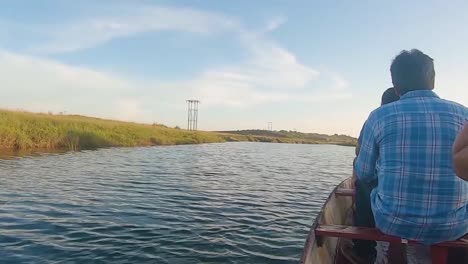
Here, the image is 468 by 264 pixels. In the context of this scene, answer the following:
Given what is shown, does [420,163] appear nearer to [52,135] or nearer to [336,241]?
[336,241]

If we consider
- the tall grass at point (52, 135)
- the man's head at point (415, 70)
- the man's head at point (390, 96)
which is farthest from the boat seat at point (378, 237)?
the tall grass at point (52, 135)

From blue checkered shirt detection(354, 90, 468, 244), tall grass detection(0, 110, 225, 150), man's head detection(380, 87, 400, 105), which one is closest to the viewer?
blue checkered shirt detection(354, 90, 468, 244)

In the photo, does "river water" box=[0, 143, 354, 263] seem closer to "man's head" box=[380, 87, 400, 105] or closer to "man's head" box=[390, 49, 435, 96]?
"man's head" box=[380, 87, 400, 105]

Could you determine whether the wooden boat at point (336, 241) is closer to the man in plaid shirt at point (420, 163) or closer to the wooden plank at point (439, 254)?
the wooden plank at point (439, 254)

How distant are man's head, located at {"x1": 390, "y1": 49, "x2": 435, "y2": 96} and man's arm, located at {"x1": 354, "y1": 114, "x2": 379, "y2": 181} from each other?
520 millimetres

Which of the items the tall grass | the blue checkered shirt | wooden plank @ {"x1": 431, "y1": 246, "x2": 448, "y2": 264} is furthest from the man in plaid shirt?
the tall grass

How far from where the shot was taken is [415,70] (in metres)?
4.23

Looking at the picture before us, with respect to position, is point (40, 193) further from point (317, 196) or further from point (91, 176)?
point (317, 196)

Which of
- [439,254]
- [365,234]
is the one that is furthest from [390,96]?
[439,254]

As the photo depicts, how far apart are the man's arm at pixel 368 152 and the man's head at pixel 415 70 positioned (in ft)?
1.71

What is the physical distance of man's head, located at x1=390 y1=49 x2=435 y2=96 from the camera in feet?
13.8

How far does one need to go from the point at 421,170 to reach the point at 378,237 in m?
1.16

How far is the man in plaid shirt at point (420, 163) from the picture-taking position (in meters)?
3.84

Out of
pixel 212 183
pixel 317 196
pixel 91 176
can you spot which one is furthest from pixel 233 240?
pixel 91 176
